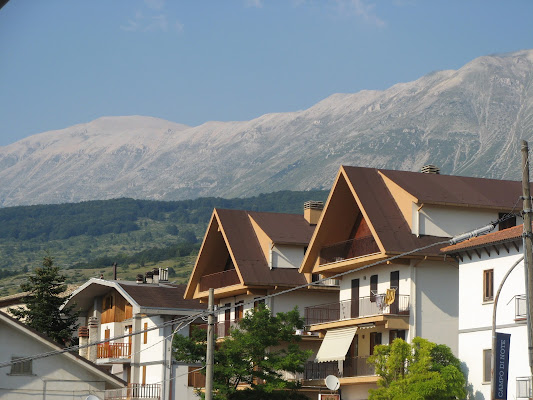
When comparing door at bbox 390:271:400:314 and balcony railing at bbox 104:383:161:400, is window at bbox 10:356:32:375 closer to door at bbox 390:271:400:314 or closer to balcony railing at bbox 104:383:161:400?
door at bbox 390:271:400:314

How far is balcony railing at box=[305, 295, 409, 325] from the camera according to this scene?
52.3 meters

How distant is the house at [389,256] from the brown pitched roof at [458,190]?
0.05m

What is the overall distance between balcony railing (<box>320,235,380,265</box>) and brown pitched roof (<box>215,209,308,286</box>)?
586 cm

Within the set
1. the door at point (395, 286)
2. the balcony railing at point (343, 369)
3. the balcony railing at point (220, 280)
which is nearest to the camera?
the door at point (395, 286)

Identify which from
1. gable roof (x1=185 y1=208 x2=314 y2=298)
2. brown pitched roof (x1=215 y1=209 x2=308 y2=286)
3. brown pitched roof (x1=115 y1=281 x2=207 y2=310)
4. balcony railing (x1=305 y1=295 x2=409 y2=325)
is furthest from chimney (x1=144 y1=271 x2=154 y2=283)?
balcony railing (x1=305 y1=295 x2=409 y2=325)

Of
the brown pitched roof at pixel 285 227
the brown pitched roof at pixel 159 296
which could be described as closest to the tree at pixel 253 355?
the brown pitched roof at pixel 285 227

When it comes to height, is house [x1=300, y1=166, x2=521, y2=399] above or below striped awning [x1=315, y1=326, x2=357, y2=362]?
above

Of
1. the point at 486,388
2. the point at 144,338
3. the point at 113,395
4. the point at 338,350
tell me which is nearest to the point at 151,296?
the point at 144,338

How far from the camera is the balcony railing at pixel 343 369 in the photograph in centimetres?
5419

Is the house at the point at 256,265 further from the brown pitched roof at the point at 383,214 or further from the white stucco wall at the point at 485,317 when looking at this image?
the white stucco wall at the point at 485,317

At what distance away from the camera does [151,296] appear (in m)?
74.9

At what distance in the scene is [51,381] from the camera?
47875 millimetres

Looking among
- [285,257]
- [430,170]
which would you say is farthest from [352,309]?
[285,257]

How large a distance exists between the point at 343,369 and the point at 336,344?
1.73 metres
